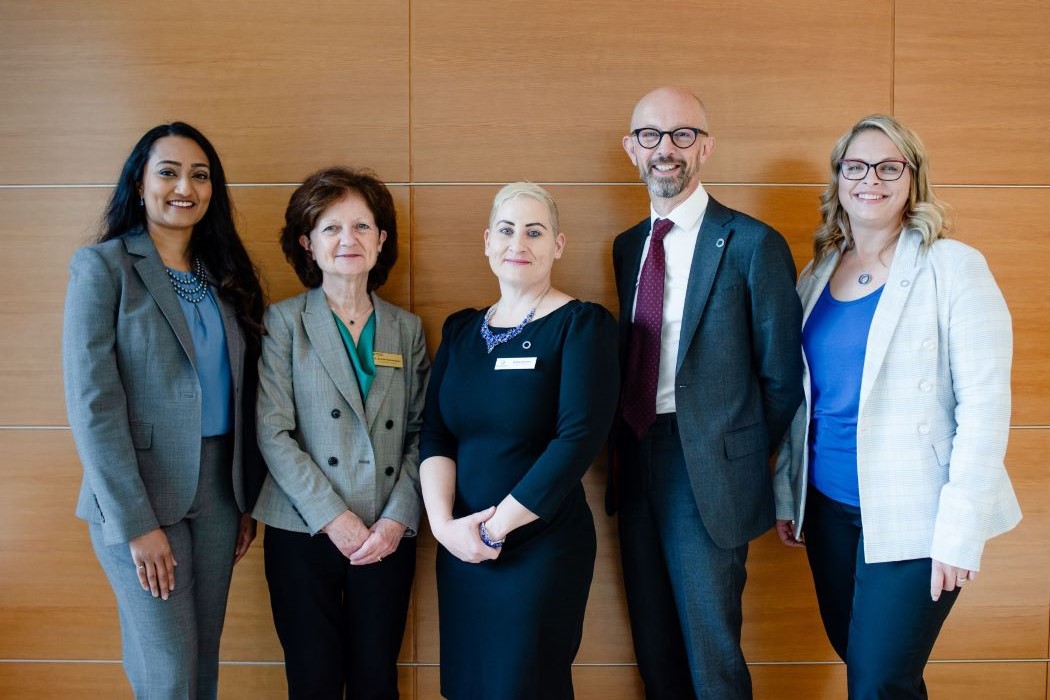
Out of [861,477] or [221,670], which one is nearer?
[861,477]

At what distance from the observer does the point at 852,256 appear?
2188 millimetres

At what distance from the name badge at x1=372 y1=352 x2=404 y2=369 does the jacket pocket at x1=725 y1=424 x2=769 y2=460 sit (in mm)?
1083

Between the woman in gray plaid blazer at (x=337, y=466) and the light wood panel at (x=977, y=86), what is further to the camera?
the light wood panel at (x=977, y=86)

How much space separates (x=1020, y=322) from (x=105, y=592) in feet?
12.7

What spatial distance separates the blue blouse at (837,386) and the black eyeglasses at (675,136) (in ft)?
2.21

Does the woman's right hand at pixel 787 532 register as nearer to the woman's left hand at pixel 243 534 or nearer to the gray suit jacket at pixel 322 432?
the gray suit jacket at pixel 322 432

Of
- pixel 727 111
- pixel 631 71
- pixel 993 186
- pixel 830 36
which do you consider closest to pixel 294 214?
pixel 631 71

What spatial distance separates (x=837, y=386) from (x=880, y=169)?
67 centimetres

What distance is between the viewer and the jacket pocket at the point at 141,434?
196 centimetres

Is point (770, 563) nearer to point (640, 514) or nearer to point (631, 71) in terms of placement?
point (640, 514)

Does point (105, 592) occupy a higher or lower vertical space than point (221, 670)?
higher

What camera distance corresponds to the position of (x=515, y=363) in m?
1.96

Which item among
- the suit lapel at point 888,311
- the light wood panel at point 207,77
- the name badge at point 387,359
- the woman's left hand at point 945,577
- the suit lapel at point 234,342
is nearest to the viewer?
the woman's left hand at point 945,577

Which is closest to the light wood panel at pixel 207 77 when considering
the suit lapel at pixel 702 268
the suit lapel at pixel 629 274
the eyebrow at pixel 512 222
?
the eyebrow at pixel 512 222
